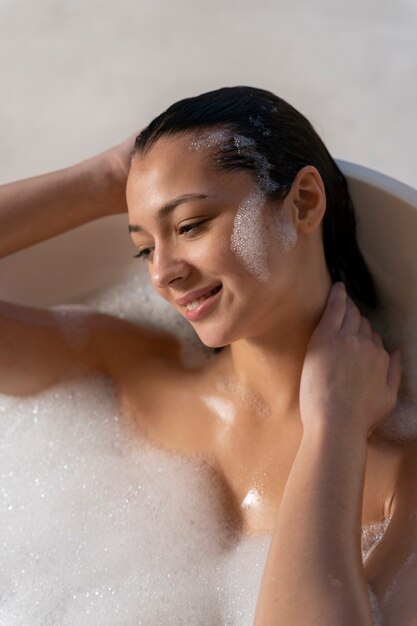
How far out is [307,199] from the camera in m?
1.09

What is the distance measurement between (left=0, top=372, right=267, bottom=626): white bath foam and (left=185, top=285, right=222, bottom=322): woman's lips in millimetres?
281

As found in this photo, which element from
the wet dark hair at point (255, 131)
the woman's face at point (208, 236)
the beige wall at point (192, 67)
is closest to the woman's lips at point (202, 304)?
the woman's face at point (208, 236)

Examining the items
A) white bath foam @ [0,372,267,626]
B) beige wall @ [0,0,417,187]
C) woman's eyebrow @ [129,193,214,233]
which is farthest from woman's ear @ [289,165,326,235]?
beige wall @ [0,0,417,187]

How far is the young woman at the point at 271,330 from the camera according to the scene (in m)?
0.98

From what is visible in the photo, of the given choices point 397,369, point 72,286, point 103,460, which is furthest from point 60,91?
point 397,369

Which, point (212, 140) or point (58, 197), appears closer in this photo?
point (212, 140)

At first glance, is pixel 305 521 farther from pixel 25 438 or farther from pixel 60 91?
pixel 60 91

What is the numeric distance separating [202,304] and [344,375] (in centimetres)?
18

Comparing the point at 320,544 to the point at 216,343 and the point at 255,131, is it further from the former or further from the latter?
the point at 255,131

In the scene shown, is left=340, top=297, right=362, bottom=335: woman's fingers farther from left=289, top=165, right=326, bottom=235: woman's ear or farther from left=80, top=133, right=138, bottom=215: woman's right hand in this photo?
left=80, top=133, right=138, bottom=215: woman's right hand

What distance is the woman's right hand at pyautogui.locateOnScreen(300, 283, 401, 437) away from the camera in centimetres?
107

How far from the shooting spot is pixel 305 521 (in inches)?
38.6

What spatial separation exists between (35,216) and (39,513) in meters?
0.40

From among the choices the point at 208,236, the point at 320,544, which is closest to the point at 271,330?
the point at 208,236
